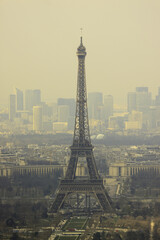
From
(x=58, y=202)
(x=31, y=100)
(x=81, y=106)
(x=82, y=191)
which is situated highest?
(x=31, y=100)

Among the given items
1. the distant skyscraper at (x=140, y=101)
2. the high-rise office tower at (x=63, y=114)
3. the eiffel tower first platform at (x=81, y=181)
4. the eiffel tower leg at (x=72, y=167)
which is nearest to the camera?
the eiffel tower first platform at (x=81, y=181)

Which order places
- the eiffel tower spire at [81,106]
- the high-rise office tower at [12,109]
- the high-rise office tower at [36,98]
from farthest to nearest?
the high-rise office tower at [12,109]
the high-rise office tower at [36,98]
the eiffel tower spire at [81,106]

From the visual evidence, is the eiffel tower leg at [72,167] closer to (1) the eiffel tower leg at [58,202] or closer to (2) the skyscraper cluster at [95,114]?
(1) the eiffel tower leg at [58,202]

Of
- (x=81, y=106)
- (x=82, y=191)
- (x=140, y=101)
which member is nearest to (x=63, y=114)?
(x=140, y=101)

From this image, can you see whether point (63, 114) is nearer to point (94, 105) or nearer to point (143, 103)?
point (94, 105)

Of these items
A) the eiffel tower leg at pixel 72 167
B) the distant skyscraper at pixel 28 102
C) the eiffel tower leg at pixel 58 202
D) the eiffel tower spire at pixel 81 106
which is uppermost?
the distant skyscraper at pixel 28 102

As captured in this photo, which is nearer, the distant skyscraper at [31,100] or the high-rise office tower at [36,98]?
the high-rise office tower at [36,98]

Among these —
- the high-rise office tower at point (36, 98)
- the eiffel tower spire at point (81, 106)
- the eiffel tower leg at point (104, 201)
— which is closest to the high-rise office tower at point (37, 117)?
the high-rise office tower at point (36, 98)

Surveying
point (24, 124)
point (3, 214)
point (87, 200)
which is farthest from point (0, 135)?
point (3, 214)

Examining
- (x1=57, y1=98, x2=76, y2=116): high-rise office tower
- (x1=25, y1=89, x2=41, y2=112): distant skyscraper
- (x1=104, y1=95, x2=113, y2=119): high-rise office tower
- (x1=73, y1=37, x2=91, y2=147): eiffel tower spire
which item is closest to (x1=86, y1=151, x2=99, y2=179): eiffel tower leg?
(x1=73, y1=37, x2=91, y2=147): eiffel tower spire
